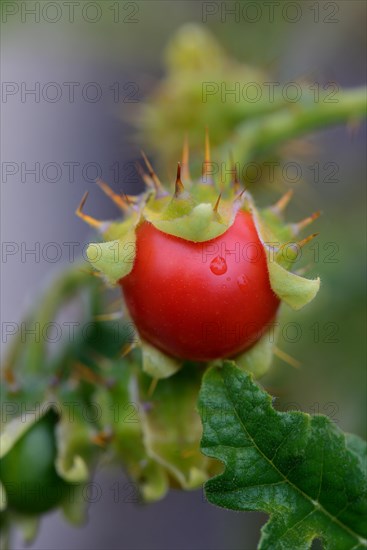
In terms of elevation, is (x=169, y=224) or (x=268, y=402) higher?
(x=169, y=224)

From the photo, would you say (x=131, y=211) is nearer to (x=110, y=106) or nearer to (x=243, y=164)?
(x=243, y=164)

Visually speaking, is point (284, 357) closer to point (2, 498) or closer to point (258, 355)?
point (258, 355)

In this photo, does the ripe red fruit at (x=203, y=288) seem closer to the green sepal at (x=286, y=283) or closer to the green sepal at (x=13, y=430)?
the green sepal at (x=286, y=283)

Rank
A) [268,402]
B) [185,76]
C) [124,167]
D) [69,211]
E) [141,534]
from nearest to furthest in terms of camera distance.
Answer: [268,402]
[185,76]
[141,534]
[124,167]
[69,211]

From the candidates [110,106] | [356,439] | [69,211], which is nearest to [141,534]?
[69,211]

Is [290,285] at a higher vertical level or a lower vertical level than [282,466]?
higher

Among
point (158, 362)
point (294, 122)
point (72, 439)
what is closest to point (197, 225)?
point (158, 362)

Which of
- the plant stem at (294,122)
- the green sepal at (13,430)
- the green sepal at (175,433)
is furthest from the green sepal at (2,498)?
the plant stem at (294,122)
